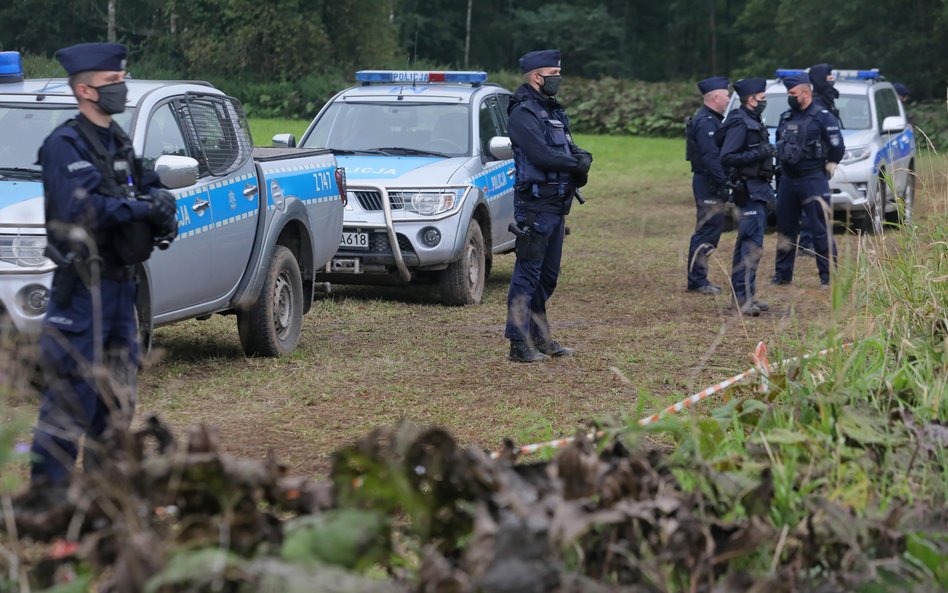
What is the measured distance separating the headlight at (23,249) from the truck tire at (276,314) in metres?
1.96

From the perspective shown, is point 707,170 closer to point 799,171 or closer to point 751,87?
point 799,171

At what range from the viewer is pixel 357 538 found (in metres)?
3.15

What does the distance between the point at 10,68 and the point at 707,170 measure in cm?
640

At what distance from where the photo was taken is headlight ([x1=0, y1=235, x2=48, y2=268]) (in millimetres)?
6535

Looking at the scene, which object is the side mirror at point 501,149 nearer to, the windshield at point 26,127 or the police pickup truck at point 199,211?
the police pickup truck at point 199,211

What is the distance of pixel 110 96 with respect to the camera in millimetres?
5086

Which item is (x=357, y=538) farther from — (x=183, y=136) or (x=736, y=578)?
(x=183, y=136)

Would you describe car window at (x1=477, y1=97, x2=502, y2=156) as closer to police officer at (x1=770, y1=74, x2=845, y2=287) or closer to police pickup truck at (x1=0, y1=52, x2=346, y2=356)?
police officer at (x1=770, y1=74, x2=845, y2=287)

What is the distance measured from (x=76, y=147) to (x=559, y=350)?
4540 mm

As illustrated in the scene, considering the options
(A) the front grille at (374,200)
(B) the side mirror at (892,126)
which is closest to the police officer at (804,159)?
(B) the side mirror at (892,126)

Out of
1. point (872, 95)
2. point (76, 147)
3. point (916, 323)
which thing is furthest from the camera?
point (872, 95)

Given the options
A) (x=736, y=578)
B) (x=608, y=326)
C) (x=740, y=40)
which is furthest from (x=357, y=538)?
(x=740, y=40)

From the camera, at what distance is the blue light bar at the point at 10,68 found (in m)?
7.78

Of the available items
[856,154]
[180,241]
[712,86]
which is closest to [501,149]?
[712,86]
